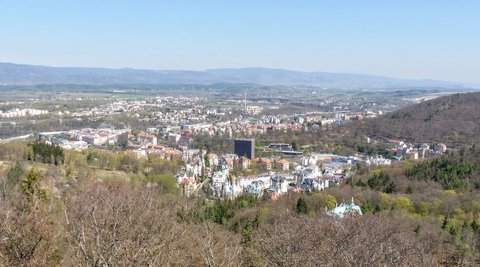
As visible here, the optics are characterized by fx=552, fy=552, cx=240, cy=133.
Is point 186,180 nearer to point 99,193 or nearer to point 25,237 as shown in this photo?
point 99,193

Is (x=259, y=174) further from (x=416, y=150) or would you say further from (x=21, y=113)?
(x=21, y=113)

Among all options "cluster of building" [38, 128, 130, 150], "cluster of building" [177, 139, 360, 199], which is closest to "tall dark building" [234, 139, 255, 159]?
"cluster of building" [177, 139, 360, 199]

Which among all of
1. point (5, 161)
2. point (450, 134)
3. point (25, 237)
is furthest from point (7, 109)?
point (25, 237)

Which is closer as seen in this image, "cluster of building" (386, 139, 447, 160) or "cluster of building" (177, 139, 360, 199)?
"cluster of building" (177, 139, 360, 199)

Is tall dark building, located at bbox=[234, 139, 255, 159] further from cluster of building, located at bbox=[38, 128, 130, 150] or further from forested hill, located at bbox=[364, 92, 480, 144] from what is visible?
forested hill, located at bbox=[364, 92, 480, 144]

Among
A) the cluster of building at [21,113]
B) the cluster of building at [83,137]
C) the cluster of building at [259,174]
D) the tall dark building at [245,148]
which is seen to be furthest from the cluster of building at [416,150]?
the cluster of building at [21,113]

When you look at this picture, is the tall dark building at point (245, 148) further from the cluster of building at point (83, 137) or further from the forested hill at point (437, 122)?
the forested hill at point (437, 122)
